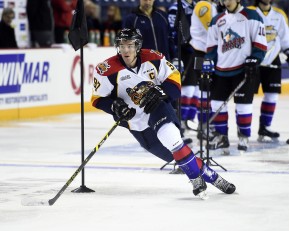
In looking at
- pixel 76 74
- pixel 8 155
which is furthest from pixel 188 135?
pixel 76 74

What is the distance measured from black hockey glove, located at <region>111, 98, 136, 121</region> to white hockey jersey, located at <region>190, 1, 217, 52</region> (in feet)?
14.1

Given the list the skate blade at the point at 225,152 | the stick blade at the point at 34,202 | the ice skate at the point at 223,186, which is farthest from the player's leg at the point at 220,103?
the stick blade at the point at 34,202

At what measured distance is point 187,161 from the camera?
696 centimetres

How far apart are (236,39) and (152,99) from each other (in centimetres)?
307

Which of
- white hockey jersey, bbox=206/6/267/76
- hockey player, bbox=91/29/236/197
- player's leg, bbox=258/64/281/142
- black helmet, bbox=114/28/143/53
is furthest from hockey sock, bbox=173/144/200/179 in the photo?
player's leg, bbox=258/64/281/142

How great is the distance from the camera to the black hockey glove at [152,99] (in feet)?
22.7

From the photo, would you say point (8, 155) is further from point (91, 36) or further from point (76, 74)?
point (91, 36)

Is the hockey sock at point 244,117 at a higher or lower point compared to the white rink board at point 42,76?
higher

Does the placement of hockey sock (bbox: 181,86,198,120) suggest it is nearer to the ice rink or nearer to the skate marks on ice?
the ice rink

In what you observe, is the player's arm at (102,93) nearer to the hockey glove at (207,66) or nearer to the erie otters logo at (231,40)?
the hockey glove at (207,66)

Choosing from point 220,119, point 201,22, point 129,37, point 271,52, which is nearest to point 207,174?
point 129,37

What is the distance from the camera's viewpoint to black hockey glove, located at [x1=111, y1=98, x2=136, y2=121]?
6.98m

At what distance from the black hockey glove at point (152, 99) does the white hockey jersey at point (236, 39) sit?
2957 mm

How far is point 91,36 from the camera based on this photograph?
1543cm
